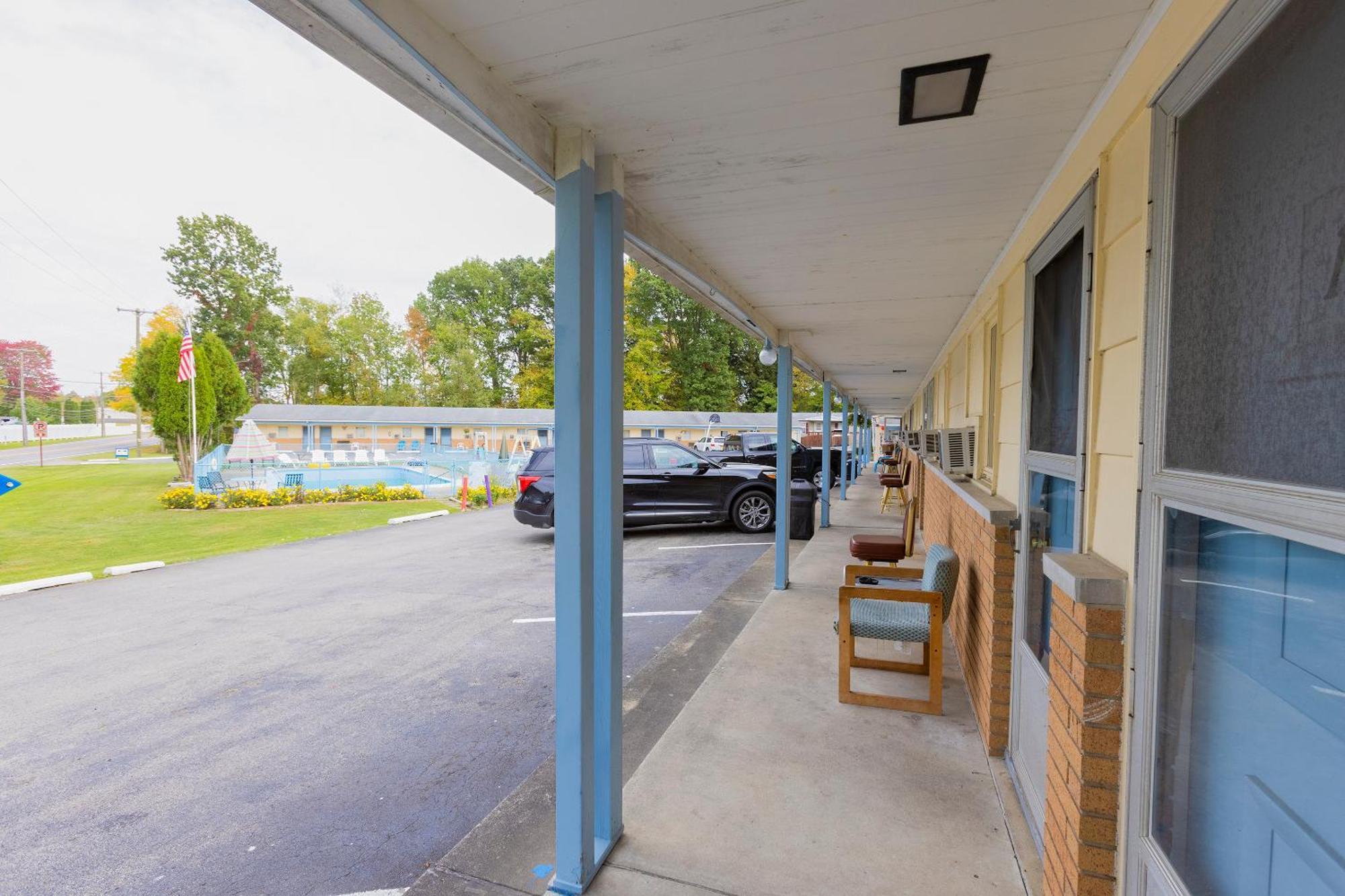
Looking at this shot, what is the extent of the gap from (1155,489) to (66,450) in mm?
62580

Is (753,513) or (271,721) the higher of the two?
(753,513)

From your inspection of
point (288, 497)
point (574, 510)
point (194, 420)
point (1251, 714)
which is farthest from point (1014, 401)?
point (194, 420)

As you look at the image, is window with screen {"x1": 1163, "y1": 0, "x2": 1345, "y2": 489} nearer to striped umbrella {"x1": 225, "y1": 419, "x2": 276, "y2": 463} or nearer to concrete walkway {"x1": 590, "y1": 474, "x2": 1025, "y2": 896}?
concrete walkway {"x1": 590, "y1": 474, "x2": 1025, "y2": 896}

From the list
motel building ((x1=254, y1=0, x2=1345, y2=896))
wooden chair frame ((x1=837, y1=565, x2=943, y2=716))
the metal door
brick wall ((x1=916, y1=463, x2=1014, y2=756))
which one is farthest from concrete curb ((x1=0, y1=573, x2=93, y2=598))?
the metal door

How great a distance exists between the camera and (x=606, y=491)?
222 centimetres

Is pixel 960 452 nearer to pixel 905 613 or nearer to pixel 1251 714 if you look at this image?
pixel 905 613

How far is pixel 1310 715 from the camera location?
89cm

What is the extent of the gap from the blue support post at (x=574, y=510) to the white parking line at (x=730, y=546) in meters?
6.56

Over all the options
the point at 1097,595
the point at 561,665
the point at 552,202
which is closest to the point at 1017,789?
the point at 1097,595

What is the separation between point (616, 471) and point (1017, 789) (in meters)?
2.14

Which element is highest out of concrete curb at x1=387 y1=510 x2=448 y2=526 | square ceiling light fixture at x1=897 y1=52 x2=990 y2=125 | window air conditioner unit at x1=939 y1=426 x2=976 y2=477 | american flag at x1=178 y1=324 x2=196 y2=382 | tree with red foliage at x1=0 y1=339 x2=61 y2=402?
tree with red foliage at x1=0 y1=339 x2=61 y2=402

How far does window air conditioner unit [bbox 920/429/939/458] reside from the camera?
226 inches

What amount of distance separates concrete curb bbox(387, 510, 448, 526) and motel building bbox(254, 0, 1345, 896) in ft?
32.1

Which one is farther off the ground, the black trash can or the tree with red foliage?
the tree with red foliage
